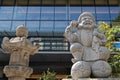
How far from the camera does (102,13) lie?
3219 centimetres

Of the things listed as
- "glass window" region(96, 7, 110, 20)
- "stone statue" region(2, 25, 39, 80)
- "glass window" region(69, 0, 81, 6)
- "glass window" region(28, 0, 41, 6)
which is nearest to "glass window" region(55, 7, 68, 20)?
"glass window" region(69, 0, 81, 6)

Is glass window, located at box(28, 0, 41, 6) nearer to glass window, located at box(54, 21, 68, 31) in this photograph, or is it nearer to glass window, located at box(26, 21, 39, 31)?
glass window, located at box(26, 21, 39, 31)

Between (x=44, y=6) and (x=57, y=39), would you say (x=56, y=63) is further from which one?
(x=44, y=6)

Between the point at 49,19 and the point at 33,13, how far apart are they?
249 cm

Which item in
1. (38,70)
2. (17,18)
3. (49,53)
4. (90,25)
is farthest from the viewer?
(17,18)

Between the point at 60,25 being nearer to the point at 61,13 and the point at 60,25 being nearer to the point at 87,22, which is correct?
the point at 61,13

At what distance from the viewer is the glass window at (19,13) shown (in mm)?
31703

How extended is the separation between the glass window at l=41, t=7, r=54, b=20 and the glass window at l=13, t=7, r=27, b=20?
7.30 feet

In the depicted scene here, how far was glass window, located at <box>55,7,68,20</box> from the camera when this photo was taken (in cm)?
3131

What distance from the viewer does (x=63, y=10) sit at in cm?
3253

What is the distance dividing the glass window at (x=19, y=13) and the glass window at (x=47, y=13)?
2.22m

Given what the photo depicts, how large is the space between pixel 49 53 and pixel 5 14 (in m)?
9.79

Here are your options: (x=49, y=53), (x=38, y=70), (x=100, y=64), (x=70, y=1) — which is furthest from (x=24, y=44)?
(x=70, y=1)

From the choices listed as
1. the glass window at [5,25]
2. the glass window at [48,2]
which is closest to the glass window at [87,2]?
the glass window at [48,2]
